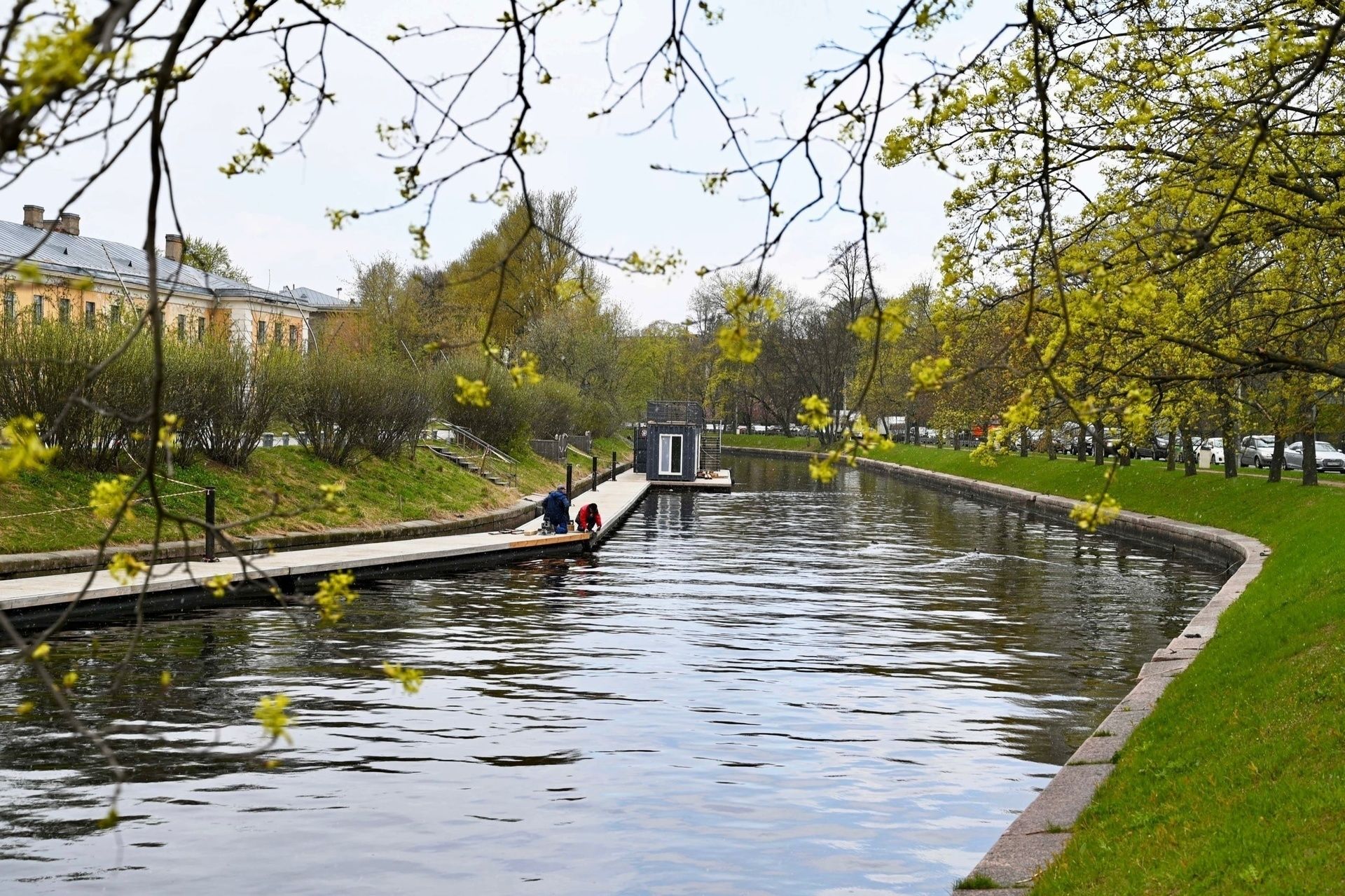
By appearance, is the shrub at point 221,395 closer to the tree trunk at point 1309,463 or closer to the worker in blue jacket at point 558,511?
the worker in blue jacket at point 558,511

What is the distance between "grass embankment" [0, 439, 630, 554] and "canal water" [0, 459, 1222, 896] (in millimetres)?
2843

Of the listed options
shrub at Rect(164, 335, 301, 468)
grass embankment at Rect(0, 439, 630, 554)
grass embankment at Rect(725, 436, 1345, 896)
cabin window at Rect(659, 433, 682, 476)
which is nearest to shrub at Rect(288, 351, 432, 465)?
grass embankment at Rect(0, 439, 630, 554)

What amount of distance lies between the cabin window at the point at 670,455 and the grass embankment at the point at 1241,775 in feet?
150

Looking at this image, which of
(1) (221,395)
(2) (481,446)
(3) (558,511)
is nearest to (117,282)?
(2) (481,446)

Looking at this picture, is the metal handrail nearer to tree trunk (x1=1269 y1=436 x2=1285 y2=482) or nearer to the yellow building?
the yellow building

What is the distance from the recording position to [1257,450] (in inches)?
2484

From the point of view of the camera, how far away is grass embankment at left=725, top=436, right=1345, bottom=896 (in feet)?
27.5

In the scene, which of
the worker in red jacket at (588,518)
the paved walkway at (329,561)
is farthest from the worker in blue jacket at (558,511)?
the worker in red jacket at (588,518)

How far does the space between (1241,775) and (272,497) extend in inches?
475

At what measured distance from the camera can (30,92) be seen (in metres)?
3.40

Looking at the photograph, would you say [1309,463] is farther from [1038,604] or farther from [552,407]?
[552,407]

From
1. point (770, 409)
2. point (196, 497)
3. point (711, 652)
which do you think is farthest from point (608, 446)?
point (711, 652)

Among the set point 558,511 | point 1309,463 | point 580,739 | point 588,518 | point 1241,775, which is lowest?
point 580,739

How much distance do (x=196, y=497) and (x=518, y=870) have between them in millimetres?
21797
